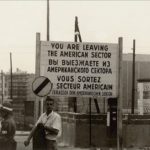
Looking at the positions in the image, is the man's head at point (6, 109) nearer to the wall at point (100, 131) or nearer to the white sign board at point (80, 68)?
the white sign board at point (80, 68)

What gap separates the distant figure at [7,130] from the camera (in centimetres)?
1102

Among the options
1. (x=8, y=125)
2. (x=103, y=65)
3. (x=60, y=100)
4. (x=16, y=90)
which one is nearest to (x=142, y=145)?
(x=103, y=65)

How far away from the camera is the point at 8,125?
36.1ft

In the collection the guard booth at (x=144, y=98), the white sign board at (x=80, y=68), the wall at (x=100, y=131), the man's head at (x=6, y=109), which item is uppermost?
the white sign board at (x=80, y=68)

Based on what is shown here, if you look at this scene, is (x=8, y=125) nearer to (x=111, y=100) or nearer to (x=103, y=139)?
(x=111, y=100)

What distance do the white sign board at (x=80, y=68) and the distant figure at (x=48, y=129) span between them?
4.90 meters

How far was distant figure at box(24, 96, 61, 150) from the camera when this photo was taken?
10961 mm

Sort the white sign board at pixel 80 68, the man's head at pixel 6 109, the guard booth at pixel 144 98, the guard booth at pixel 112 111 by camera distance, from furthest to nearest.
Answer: the guard booth at pixel 144 98 → the guard booth at pixel 112 111 → the white sign board at pixel 80 68 → the man's head at pixel 6 109

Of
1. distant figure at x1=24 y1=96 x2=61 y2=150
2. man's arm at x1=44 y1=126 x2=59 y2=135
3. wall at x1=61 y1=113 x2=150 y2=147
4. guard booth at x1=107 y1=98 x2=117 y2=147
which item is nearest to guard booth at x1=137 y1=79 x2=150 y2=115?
wall at x1=61 y1=113 x2=150 y2=147

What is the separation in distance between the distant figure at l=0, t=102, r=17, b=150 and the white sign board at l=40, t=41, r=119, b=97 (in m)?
4.86

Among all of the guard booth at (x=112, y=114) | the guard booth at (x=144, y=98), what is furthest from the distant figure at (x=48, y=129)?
the guard booth at (x=144, y=98)

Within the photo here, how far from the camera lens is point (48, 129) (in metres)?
11.0

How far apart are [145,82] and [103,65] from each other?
21676 millimetres

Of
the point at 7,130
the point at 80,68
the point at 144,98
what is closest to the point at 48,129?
the point at 7,130
